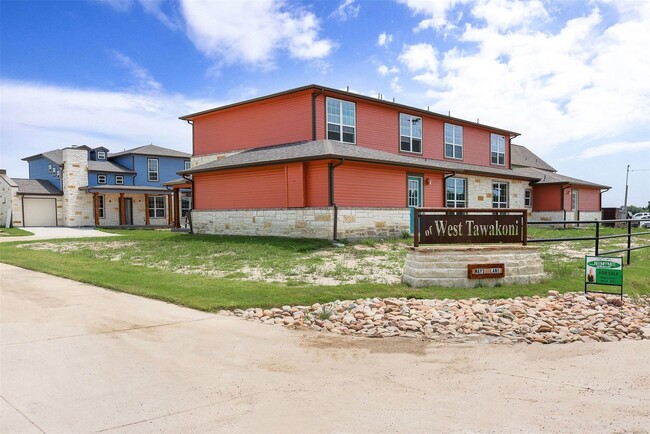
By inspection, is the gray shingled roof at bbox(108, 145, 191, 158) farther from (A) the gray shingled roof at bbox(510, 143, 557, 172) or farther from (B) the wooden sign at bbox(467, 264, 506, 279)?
(B) the wooden sign at bbox(467, 264, 506, 279)

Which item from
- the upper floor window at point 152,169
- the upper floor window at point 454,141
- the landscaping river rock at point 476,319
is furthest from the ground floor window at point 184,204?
the landscaping river rock at point 476,319

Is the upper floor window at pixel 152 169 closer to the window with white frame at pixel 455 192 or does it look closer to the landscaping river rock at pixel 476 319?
the window with white frame at pixel 455 192

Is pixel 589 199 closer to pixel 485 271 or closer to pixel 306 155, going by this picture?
pixel 306 155

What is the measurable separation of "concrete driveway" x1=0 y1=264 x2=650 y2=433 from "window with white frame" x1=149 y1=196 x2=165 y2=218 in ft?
120

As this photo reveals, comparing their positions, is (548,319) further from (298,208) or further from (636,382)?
(298,208)

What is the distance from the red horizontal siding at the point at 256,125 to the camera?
2327 centimetres

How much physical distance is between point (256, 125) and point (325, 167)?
7.69 metres

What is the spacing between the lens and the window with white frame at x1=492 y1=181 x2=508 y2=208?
105ft

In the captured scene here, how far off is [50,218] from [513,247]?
39.6m

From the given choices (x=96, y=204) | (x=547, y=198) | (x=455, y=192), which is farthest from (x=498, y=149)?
(x=96, y=204)

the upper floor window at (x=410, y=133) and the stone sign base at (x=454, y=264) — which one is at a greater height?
the upper floor window at (x=410, y=133)

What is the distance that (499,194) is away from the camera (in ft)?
107

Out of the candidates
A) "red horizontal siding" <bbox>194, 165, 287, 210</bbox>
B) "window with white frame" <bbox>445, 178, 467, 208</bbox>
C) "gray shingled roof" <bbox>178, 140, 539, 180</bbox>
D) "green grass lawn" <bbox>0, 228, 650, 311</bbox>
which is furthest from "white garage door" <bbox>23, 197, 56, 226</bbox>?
"window with white frame" <bbox>445, 178, 467, 208</bbox>

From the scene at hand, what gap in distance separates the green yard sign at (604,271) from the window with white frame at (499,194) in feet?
74.6
